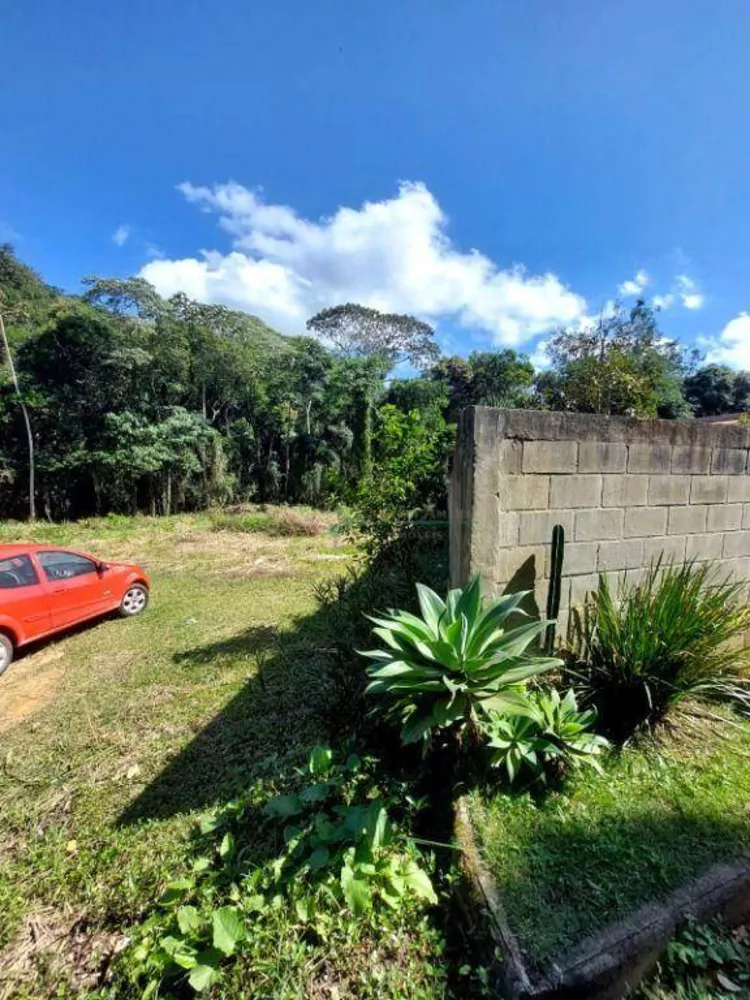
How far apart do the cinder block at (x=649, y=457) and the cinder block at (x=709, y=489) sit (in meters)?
0.33

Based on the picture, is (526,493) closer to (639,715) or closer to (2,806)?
(639,715)

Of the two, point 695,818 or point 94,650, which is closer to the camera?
point 695,818

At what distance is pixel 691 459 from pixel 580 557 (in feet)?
3.50

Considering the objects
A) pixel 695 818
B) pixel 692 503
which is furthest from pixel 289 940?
pixel 692 503

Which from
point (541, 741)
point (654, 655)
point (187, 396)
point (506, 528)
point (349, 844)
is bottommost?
point (349, 844)

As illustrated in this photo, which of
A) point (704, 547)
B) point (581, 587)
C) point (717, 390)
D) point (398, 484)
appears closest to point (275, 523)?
point (398, 484)

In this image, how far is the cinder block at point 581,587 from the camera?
252cm

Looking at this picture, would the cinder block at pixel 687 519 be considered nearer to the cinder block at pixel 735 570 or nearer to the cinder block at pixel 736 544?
the cinder block at pixel 736 544

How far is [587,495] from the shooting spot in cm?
248

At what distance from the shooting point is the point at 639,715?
2.24 m

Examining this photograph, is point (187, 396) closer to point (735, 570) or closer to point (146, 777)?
point (146, 777)

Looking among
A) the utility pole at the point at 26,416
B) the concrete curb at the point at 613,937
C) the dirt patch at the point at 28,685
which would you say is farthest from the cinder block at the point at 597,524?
the utility pole at the point at 26,416

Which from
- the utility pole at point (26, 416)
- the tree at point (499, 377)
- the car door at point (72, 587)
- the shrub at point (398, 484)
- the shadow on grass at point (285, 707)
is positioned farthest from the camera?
the tree at point (499, 377)

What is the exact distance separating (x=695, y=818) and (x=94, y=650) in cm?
537
